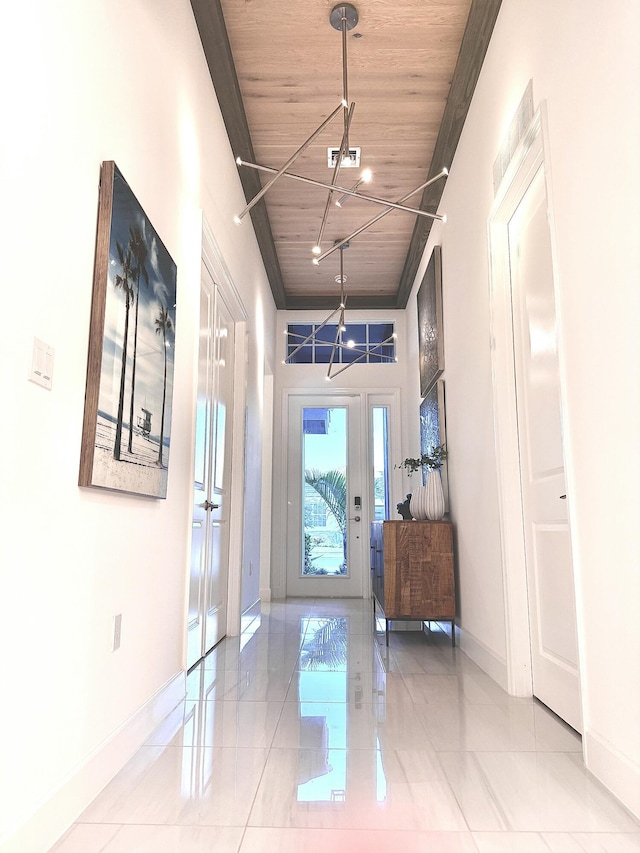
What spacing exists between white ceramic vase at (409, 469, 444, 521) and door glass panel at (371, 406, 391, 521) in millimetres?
2274

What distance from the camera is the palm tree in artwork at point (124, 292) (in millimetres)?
1914

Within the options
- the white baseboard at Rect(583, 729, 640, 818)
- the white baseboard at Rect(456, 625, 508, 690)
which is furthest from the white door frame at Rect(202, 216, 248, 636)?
the white baseboard at Rect(583, 729, 640, 818)

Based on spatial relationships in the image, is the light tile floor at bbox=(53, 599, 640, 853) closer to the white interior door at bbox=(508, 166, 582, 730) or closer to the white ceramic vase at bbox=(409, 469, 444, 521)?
the white interior door at bbox=(508, 166, 582, 730)

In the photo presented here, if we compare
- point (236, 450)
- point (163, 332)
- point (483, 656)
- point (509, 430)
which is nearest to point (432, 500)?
point (483, 656)

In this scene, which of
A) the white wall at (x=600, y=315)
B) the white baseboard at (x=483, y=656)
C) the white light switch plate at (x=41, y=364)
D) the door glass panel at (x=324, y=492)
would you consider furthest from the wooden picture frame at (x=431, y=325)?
the white light switch plate at (x=41, y=364)

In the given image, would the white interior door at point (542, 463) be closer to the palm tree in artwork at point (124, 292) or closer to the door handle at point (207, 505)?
the palm tree in artwork at point (124, 292)

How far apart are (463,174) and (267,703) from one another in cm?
327

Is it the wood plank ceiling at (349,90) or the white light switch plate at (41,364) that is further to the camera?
the wood plank ceiling at (349,90)

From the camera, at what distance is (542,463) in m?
2.71

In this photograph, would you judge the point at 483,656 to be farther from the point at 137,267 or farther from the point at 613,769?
the point at 137,267

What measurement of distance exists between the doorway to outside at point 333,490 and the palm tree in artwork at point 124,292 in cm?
480

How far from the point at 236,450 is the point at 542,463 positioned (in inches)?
95.2

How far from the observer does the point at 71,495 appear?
5.32ft

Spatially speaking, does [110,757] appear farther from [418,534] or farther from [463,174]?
[463,174]
